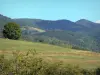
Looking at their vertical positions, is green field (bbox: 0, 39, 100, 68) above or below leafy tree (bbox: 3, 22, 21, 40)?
below

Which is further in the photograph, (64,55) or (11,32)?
(11,32)

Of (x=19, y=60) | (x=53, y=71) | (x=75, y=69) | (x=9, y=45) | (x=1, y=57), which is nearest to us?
(x=19, y=60)

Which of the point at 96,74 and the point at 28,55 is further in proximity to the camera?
the point at 96,74

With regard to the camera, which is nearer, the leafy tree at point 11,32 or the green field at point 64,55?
the green field at point 64,55

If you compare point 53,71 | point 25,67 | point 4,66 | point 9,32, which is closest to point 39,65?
point 25,67

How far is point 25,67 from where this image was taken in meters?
23.5

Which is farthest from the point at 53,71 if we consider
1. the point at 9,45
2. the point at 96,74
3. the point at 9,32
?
the point at 9,32

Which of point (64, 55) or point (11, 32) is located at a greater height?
point (11, 32)

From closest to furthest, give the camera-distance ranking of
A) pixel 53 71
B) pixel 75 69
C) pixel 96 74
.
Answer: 1. pixel 53 71
2. pixel 75 69
3. pixel 96 74

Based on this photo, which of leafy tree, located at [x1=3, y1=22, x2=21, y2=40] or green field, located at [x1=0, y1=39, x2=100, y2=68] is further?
leafy tree, located at [x1=3, y1=22, x2=21, y2=40]

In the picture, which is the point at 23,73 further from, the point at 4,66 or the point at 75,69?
the point at 75,69

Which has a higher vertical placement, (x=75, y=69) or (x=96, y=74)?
(x=75, y=69)

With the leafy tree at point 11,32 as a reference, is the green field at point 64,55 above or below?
below

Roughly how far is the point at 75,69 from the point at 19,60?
13385mm
